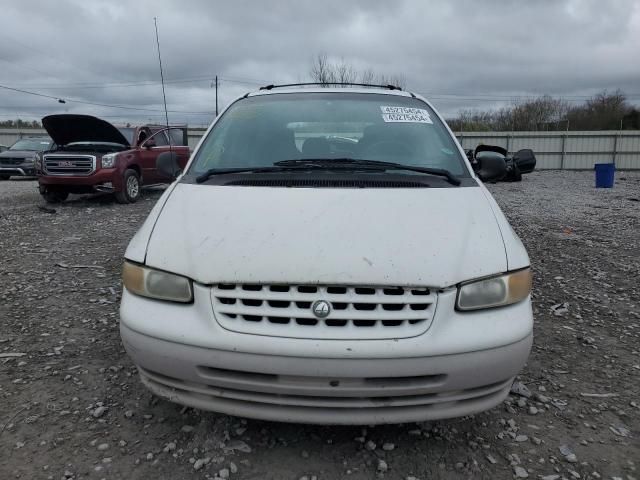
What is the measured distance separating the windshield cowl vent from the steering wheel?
46cm

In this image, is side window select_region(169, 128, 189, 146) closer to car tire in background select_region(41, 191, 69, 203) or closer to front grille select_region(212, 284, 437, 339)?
car tire in background select_region(41, 191, 69, 203)

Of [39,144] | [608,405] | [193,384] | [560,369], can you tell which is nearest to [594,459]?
[608,405]

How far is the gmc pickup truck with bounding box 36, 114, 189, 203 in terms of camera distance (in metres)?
9.66

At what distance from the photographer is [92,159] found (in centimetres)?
Answer: 962

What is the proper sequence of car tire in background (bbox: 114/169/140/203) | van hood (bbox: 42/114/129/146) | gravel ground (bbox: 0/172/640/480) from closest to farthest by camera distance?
1. gravel ground (bbox: 0/172/640/480)
2. van hood (bbox: 42/114/129/146)
3. car tire in background (bbox: 114/169/140/203)

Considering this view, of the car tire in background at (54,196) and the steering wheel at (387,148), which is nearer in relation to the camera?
the steering wheel at (387,148)

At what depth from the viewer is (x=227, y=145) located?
320 centimetres

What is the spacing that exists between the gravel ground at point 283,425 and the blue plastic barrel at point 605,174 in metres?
13.0

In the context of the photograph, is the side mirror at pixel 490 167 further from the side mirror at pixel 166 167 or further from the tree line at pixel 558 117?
the tree line at pixel 558 117

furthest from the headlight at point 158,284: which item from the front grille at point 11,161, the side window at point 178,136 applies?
the front grille at point 11,161

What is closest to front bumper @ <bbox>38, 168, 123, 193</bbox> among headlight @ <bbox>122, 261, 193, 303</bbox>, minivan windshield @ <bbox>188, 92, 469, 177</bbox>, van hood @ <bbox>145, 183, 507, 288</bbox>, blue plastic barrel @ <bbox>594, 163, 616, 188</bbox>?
minivan windshield @ <bbox>188, 92, 469, 177</bbox>

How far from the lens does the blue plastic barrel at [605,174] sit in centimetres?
1571

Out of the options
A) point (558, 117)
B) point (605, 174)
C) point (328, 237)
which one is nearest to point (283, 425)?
point (328, 237)

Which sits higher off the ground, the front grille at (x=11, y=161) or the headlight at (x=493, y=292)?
the front grille at (x=11, y=161)
